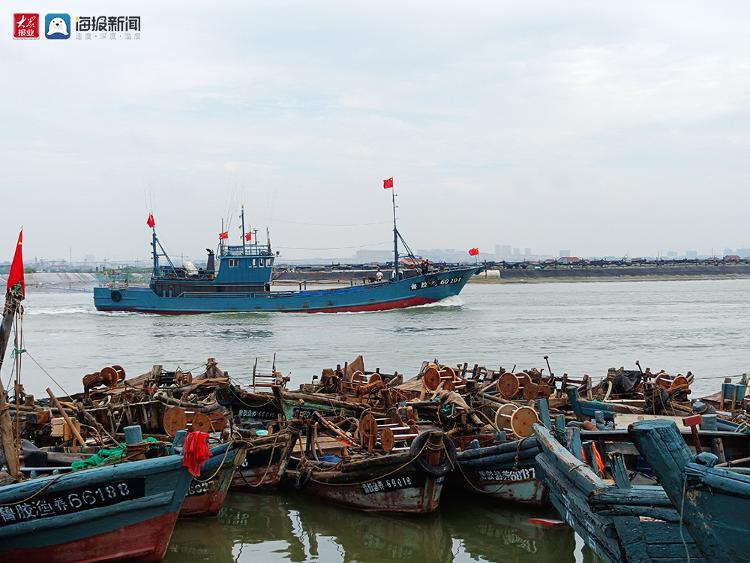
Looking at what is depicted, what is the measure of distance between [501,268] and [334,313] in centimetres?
6608

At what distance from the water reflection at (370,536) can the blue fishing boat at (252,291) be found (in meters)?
45.2

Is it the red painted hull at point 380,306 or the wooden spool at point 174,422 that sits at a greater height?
the wooden spool at point 174,422

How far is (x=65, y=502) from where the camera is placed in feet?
29.5

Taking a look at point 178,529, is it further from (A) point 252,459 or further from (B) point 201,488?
(A) point 252,459

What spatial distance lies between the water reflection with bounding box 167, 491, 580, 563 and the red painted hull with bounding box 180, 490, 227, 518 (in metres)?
0.17

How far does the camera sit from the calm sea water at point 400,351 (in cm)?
1139

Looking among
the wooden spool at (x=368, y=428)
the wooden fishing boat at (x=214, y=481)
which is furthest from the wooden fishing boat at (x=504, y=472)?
the wooden fishing boat at (x=214, y=481)

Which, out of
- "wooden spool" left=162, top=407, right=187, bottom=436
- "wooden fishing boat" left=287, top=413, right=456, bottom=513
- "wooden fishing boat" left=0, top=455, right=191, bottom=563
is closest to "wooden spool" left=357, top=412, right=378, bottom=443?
"wooden fishing boat" left=287, top=413, right=456, bottom=513

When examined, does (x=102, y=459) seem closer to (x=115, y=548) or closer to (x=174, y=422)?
(x=115, y=548)

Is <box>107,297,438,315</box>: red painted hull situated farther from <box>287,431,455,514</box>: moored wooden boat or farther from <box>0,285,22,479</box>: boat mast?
<box>0,285,22,479</box>: boat mast

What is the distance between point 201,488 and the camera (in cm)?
1168

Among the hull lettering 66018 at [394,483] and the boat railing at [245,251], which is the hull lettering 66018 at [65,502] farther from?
the boat railing at [245,251]

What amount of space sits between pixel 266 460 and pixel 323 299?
47.8 meters

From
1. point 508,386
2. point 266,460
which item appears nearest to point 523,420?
point 508,386
